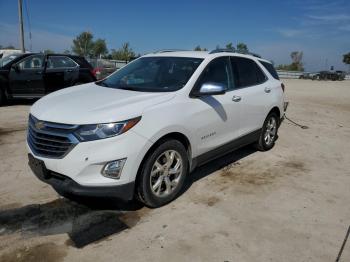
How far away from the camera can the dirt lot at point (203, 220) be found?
11.3ft

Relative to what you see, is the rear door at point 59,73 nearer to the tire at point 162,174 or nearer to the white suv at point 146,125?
the white suv at point 146,125

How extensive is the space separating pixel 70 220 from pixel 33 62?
8.37m

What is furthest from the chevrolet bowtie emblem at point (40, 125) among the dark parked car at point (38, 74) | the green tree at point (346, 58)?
the green tree at point (346, 58)

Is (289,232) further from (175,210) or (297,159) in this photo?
(297,159)

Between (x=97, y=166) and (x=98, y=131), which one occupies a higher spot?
(x=98, y=131)

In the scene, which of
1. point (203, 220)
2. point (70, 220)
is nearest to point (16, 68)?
point (70, 220)

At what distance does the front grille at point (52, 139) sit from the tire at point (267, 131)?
378 centimetres

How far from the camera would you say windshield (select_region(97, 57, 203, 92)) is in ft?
15.2

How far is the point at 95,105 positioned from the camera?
3959mm

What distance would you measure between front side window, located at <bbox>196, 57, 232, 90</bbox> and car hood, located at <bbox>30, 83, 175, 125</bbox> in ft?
2.33

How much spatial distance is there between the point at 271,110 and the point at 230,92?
1.60 metres

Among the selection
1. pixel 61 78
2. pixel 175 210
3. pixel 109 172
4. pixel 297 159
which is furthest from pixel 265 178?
pixel 61 78

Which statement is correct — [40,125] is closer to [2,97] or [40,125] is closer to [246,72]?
[246,72]

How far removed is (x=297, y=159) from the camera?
6.45m
